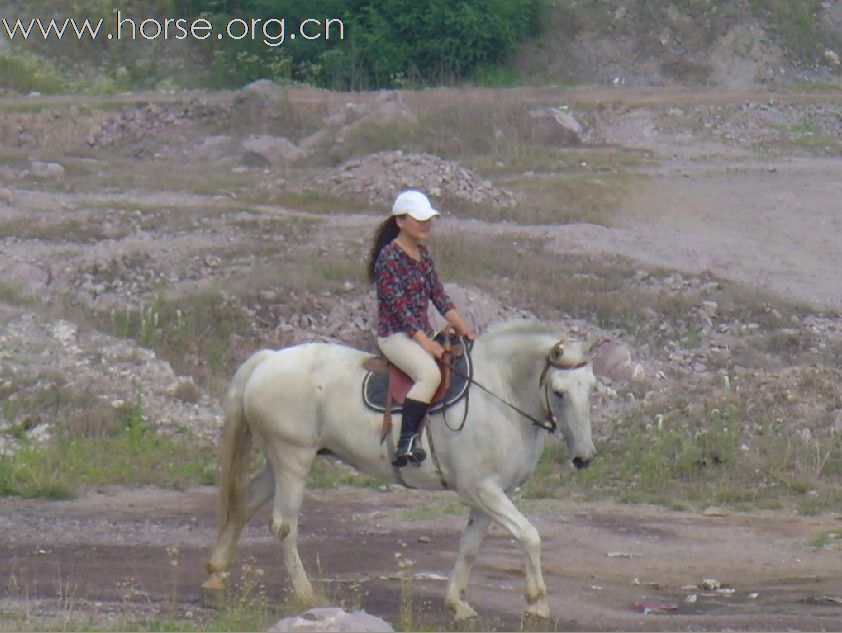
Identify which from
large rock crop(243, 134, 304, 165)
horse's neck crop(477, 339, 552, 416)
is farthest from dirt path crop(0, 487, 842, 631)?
large rock crop(243, 134, 304, 165)

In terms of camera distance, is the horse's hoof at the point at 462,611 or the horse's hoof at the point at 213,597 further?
the horse's hoof at the point at 213,597

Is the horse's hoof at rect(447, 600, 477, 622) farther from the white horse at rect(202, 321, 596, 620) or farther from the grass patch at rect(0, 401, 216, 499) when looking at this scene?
the grass patch at rect(0, 401, 216, 499)

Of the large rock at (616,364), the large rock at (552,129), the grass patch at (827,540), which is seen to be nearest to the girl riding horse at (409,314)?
the grass patch at (827,540)

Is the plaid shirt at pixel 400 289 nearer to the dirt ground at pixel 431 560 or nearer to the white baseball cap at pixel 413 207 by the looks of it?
the white baseball cap at pixel 413 207

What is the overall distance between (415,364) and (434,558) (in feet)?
8.18

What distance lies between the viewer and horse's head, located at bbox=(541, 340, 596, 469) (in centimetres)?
826

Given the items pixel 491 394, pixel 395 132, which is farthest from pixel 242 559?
pixel 395 132

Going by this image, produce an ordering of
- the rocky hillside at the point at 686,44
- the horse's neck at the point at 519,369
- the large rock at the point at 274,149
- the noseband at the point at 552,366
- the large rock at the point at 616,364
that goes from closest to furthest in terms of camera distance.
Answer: the noseband at the point at 552,366 < the horse's neck at the point at 519,369 < the large rock at the point at 616,364 < the large rock at the point at 274,149 < the rocky hillside at the point at 686,44

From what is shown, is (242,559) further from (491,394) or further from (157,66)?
(157,66)

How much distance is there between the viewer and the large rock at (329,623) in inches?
247

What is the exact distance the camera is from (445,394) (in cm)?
865

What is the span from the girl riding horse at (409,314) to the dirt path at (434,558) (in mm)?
1155

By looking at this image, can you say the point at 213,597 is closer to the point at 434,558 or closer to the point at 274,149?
the point at 434,558

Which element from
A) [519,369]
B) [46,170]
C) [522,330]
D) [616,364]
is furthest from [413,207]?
[46,170]
